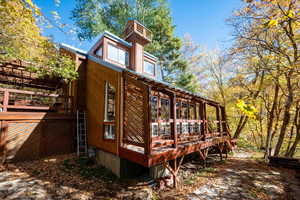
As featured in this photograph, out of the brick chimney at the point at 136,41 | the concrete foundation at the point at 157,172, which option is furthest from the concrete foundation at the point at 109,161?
the brick chimney at the point at 136,41

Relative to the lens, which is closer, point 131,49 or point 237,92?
point 131,49

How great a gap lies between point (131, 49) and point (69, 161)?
28.7 ft

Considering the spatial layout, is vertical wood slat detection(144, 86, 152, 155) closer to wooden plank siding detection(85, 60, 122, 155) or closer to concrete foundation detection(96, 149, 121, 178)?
wooden plank siding detection(85, 60, 122, 155)

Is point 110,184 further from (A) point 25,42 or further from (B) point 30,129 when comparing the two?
(A) point 25,42

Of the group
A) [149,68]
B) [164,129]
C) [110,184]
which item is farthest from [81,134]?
[149,68]

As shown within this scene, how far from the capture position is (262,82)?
1048 centimetres

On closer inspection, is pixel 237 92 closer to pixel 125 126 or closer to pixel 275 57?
pixel 275 57

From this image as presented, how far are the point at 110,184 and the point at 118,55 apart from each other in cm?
836

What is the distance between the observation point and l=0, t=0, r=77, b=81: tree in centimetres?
520

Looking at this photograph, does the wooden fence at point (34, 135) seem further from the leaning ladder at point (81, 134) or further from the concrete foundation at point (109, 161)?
the concrete foundation at point (109, 161)

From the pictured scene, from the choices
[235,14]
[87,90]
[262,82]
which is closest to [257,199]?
[235,14]

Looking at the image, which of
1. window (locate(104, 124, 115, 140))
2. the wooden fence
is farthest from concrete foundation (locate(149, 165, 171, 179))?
the wooden fence

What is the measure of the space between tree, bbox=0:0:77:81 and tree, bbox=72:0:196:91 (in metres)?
9.23

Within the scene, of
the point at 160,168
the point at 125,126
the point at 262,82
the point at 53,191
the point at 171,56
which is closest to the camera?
the point at 53,191
